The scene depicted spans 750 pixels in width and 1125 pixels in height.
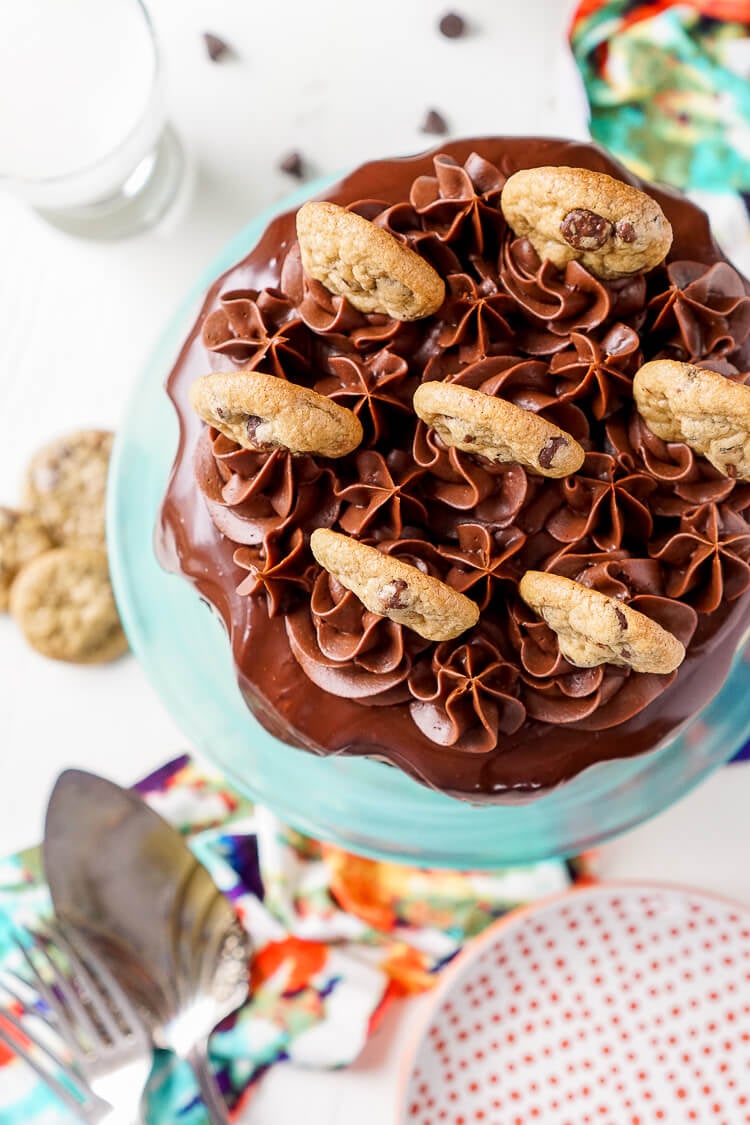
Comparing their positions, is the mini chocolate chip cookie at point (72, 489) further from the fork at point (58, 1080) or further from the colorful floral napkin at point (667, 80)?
the colorful floral napkin at point (667, 80)

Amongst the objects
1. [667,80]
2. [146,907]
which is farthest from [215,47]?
[146,907]

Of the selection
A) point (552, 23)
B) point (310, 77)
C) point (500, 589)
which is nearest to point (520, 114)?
point (552, 23)

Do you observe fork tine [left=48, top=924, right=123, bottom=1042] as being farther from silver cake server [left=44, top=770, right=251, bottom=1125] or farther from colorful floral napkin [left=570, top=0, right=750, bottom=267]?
colorful floral napkin [left=570, top=0, right=750, bottom=267]

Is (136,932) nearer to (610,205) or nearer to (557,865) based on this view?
(557,865)

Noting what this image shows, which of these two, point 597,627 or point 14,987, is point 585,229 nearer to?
point 597,627

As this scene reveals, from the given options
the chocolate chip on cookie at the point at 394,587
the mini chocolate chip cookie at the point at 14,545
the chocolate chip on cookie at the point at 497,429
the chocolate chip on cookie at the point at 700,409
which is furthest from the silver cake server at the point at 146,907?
the chocolate chip on cookie at the point at 700,409

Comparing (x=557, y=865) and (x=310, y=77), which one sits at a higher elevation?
(x=310, y=77)

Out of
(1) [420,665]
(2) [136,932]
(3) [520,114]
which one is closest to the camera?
(1) [420,665]
